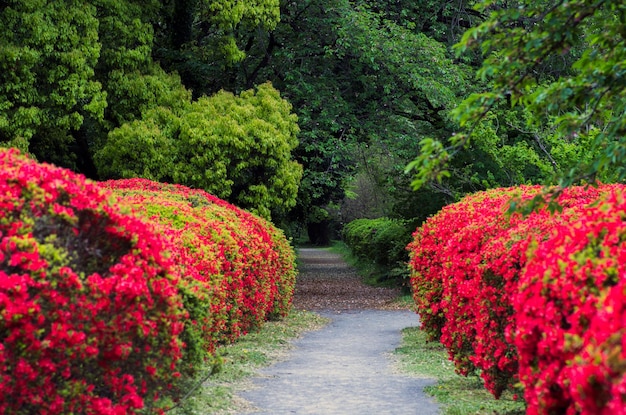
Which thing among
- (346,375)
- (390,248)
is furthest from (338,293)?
(346,375)

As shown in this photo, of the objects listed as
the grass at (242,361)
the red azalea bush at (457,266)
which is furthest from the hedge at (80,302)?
the red azalea bush at (457,266)

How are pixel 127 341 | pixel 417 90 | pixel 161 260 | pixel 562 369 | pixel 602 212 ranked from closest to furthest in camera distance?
1. pixel 562 369
2. pixel 602 212
3. pixel 127 341
4. pixel 161 260
5. pixel 417 90

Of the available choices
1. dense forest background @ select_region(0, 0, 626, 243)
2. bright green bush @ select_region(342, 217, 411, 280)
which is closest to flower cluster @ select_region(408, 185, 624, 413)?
dense forest background @ select_region(0, 0, 626, 243)

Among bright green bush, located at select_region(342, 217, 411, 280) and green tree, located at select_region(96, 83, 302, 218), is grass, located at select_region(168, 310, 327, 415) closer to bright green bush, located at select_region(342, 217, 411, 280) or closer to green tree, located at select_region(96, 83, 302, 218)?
green tree, located at select_region(96, 83, 302, 218)

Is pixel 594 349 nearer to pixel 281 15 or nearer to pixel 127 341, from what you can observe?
pixel 127 341

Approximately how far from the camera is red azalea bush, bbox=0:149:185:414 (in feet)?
15.1

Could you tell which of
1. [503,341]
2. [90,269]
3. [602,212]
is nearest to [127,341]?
[90,269]

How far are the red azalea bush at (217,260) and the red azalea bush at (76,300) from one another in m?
0.81

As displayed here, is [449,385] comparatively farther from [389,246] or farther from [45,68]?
[389,246]

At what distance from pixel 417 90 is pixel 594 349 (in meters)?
18.6

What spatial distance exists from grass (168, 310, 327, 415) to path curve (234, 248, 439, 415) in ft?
0.60

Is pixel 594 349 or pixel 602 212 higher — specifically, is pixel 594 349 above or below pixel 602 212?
below

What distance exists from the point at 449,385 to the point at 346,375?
139 centimetres

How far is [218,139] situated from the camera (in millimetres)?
17891
